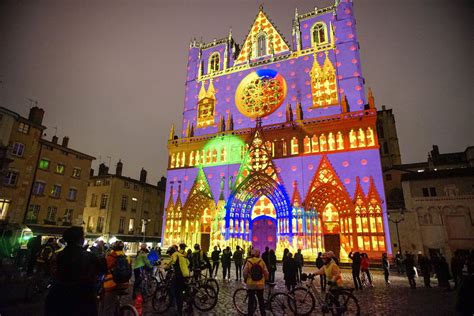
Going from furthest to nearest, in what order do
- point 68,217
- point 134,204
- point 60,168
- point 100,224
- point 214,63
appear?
point 134,204 → point 100,224 → point 214,63 → point 60,168 → point 68,217

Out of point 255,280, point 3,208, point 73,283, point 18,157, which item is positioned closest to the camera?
point 73,283

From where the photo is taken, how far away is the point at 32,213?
2875 cm

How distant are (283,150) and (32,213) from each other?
2643 cm

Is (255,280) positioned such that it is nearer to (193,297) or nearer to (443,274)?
(193,297)

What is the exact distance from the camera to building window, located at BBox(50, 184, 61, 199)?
31.1 m

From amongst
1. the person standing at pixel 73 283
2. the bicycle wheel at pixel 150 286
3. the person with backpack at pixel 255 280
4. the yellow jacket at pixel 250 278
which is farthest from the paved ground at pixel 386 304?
the person standing at pixel 73 283

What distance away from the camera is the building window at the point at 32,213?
1115 inches

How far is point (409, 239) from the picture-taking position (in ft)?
84.2

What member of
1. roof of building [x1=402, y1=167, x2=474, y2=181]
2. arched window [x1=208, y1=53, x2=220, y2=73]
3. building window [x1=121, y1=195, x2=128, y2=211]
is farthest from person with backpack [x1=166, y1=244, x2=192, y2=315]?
building window [x1=121, y1=195, x2=128, y2=211]

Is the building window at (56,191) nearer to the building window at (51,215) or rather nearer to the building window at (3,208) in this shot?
the building window at (51,215)

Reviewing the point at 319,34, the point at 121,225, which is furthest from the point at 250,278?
the point at 121,225

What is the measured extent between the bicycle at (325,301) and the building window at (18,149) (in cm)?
3058

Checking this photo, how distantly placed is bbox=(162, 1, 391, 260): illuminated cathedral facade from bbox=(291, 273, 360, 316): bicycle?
601 inches

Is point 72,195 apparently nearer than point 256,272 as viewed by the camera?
Answer: No
